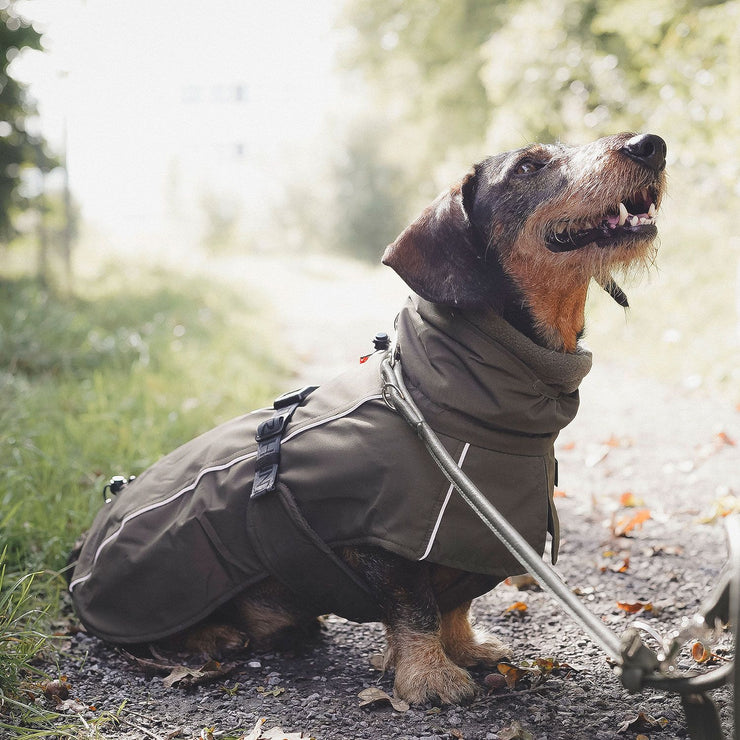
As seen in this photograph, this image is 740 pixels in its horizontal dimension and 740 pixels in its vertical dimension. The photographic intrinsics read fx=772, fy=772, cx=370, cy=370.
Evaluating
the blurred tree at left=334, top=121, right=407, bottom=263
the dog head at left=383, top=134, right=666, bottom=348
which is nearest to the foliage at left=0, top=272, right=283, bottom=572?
the dog head at left=383, top=134, right=666, bottom=348

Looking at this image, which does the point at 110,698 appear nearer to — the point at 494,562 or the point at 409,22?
the point at 494,562

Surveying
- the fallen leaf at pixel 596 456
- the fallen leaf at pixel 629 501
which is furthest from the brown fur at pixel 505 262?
the fallen leaf at pixel 596 456

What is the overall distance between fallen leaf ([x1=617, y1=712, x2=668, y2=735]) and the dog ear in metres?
1.44

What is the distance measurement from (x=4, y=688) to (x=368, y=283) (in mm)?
21007

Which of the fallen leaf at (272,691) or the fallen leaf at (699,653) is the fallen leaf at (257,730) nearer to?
the fallen leaf at (272,691)

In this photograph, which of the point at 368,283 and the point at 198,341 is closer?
the point at 198,341

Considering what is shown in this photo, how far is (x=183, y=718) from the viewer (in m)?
2.67

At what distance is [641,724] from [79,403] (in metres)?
4.69

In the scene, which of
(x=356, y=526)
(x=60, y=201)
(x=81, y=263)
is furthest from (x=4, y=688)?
(x=81, y=263)

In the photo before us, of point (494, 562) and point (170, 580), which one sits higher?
point (494, 562)

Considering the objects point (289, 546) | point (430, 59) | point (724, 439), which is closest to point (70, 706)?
point (289, 546)

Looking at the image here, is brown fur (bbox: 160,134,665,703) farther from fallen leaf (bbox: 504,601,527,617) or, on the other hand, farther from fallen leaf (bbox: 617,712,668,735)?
fallen leaf (bbox: 504,601,527,617)

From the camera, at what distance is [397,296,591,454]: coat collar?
2.56m

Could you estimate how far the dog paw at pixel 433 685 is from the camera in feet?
8.80
